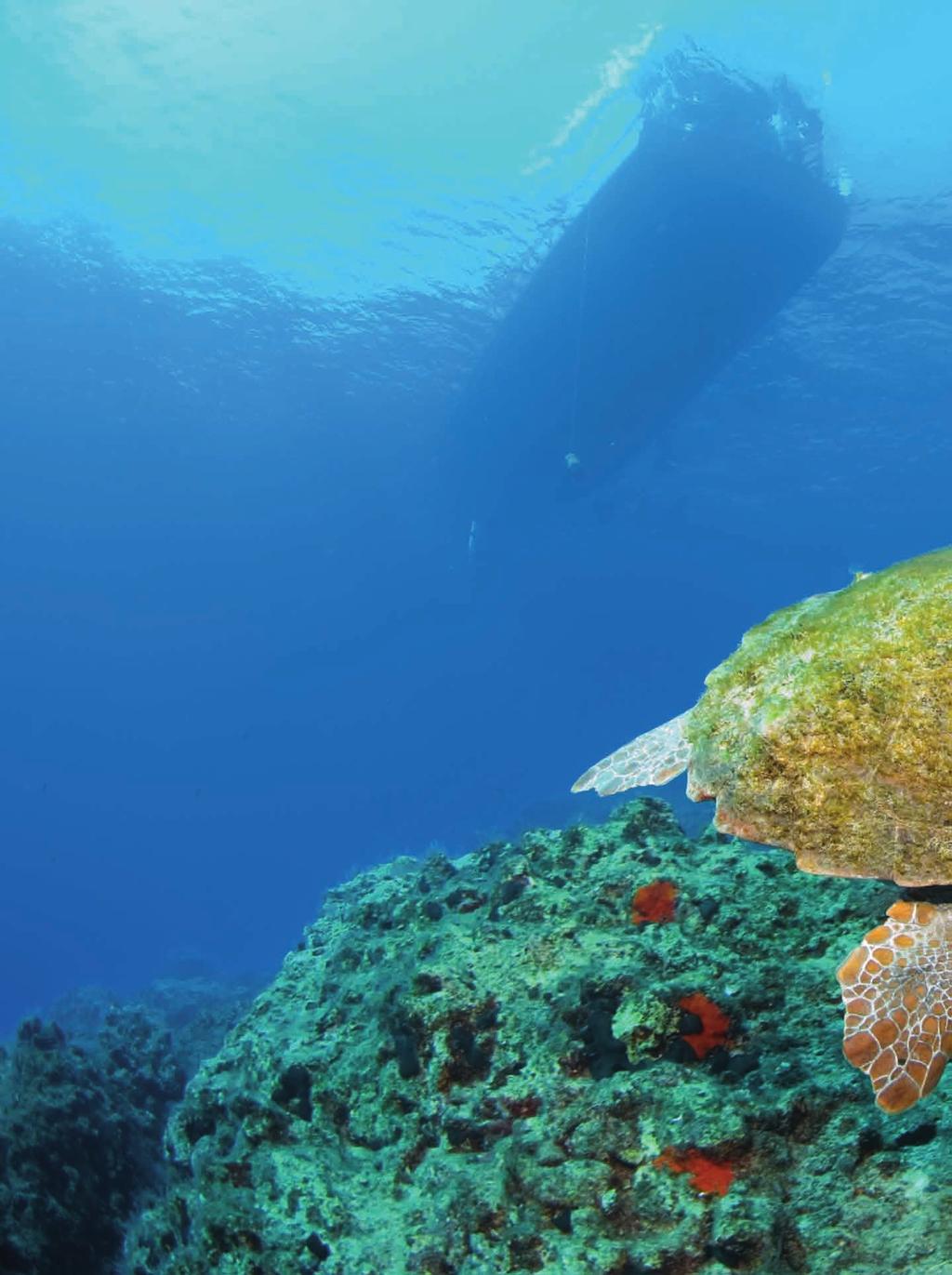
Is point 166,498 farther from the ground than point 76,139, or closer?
farther from the ground

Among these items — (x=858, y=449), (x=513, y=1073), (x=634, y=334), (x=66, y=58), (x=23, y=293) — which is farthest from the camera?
(x=858, y=449)

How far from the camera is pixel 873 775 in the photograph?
2.60 m

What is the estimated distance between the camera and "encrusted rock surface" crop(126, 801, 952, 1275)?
7.72 feet

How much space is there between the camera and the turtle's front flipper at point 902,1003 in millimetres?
2279

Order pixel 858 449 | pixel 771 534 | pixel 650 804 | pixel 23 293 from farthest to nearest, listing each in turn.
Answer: pixel 771 534, pixel 858 449, pixel 23 293, pixel 650 804

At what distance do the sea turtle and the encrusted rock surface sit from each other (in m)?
0.36

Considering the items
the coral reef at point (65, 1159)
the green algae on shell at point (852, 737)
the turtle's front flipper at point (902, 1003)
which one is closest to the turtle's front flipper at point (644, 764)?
the green algae on shell at point (852, 737)

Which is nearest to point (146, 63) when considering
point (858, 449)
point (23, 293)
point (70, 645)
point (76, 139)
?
point (76, 139)

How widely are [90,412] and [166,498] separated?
1120cm

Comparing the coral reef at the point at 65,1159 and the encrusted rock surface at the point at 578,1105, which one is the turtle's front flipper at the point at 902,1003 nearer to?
the encrusted rock surface at the point at 578,1105

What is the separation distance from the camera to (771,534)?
58.7 metres

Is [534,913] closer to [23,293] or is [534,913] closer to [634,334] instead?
[634,334]

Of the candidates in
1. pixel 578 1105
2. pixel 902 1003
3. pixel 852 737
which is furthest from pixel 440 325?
pixel 902 1003

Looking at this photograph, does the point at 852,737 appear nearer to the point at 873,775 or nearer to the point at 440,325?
the point at 873,775
